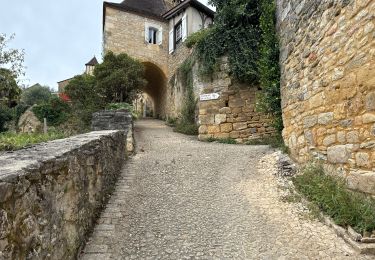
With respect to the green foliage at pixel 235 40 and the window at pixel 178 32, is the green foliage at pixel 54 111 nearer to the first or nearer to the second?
the window at pixel 178 32

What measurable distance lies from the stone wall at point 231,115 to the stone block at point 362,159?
5.15 metres

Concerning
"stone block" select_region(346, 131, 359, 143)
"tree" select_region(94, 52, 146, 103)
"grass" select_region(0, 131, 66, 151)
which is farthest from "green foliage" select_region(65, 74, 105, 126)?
"stone block" select_region(346, 131, 359, 143)

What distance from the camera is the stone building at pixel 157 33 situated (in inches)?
602

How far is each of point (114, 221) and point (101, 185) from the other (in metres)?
0.56

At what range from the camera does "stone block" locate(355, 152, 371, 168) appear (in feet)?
10.6

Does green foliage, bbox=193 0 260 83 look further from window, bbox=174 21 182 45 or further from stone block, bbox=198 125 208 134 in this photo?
window, bbox=174 21 182 45

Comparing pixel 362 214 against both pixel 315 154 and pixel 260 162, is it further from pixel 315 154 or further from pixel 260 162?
pixel 260 162

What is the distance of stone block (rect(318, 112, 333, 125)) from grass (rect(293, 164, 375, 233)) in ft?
2.04

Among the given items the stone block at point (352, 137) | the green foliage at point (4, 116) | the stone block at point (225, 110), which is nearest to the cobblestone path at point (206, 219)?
the stone block at point (352, 137)

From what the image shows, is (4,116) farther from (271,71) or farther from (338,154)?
(338,154)

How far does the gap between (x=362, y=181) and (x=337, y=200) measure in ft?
1.10

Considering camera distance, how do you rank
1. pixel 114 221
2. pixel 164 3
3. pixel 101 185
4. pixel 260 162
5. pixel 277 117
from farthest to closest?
pixel 164 3
pixel 277 117
pixel 260 162
pixel 101 185
pixel 114 221

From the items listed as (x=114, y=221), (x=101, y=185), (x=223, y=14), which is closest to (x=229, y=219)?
(x=114, y=221)

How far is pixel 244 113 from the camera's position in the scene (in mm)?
8680
